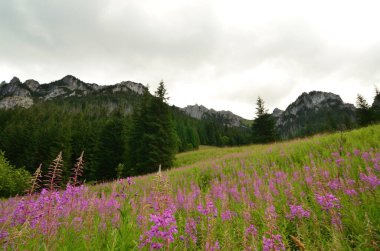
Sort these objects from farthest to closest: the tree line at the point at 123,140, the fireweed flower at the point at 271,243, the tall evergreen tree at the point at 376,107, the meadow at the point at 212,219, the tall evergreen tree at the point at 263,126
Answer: the tall evergreen tree at the point at 376,107
the tall evergreen tree at the point at 263,126
the tree line at the point at 123,140
the meadow at the point at 212,219
the fireweed flower at the point at 271,243

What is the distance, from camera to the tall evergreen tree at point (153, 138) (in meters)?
25.9

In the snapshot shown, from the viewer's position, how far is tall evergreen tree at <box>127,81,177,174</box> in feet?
85.0

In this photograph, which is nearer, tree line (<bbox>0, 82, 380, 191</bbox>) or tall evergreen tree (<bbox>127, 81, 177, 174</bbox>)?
tall evergreen tree (<bbox>127, 81, 177, 174</bbox>)

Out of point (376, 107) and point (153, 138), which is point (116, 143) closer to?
point (153, 138)

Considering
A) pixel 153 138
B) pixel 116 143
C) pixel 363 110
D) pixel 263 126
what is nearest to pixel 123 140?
pixel 116 143

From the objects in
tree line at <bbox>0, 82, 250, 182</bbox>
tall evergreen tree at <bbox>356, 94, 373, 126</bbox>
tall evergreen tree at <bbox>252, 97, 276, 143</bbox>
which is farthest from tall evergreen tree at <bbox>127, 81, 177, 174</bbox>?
tall evergreen tree at <bbox>356, 94, 373, 126</bbox>

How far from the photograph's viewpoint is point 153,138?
26.2 metres

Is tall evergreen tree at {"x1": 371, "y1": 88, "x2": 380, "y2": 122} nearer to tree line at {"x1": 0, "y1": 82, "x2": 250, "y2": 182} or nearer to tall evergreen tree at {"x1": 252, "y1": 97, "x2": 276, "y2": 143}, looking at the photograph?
tall evergreen tree at {"x1": 252, "y1": 97, "x2": 276, "y2": 143}

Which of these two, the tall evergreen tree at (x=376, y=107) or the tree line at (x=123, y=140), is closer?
the tree line at (x=123, y=140)

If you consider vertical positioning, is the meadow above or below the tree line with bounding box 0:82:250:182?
below

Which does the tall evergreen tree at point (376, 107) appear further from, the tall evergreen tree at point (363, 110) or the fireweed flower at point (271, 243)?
the fireweed flower at point (271, 243)

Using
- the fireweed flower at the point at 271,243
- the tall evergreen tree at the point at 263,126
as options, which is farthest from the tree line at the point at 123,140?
the fireweed flower at the point at 271,243

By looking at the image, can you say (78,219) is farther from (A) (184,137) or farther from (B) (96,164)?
(A) (184,137)

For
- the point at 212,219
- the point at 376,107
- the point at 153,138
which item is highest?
the point at 376,107
